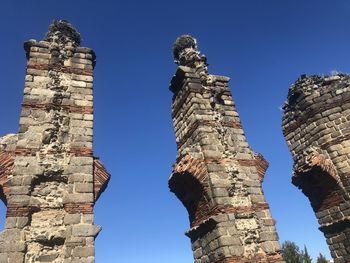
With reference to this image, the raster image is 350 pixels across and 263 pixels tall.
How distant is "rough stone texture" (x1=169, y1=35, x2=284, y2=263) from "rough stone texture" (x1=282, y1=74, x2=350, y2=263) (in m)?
2.07

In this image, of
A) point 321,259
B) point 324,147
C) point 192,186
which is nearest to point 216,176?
point 192,186

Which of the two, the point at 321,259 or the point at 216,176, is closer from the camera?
the point at 216,176

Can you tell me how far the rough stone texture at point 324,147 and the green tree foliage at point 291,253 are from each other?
18526 mm

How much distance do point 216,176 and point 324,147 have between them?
3.95 m

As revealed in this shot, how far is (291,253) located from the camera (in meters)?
26.8

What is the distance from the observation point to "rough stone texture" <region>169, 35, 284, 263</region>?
6.40 meters

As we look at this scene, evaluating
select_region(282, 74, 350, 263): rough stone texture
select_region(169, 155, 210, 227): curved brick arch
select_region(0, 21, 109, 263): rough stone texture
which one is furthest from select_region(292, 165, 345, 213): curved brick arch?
select_region(0, 21, 109, 263): rough stone texture

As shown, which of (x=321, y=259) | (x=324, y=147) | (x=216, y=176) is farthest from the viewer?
(x=321, y=259)

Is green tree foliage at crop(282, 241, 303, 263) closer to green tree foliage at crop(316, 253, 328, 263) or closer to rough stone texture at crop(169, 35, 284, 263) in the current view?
green tree foliage at crop(316, 253, 328, 263)

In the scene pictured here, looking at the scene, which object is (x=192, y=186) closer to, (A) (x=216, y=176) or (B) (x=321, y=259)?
(A) (x=216, y=176)

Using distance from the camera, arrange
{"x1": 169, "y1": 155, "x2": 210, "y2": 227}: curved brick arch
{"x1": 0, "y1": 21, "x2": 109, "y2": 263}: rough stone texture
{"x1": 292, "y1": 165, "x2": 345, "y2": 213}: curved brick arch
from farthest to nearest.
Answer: {"x1": 292, "y1": 165, "x2": 345, "y2": 213}: curved brick arch, {"x1": 169, "y1": 155, "x2": 210, "y2": 227}: curved brick arch, {"x1": 0, "y1": 21, "x2": 109, "y2": 263}: rough stone texture

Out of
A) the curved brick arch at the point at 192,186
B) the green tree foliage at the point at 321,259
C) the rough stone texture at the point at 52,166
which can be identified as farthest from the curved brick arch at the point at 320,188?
the green tree foliage at the point at 321,259

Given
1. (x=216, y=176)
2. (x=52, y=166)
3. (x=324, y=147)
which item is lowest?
(x=216, y=176)

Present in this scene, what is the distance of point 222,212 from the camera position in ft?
21.4
